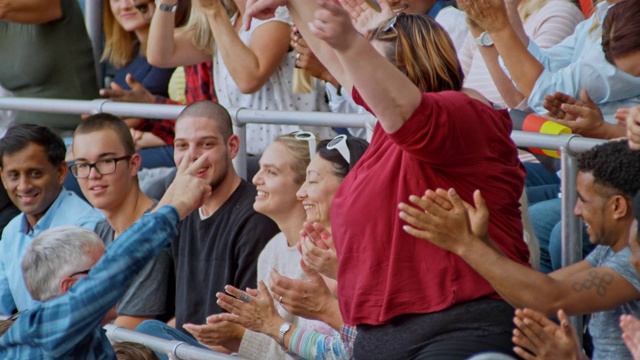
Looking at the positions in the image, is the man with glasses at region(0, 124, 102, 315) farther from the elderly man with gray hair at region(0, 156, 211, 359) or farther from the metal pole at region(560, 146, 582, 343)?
the metal pole at region(560, 146, 582, 343)

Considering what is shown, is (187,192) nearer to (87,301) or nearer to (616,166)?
(87,301)

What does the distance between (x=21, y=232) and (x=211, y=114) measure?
1112 mm

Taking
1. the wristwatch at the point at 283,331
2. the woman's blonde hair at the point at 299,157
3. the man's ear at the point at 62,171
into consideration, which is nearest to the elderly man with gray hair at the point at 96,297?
the wristwatch at the point at 283,331

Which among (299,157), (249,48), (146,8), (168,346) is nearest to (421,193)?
(168,346)

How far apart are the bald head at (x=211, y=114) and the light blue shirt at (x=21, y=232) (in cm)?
75

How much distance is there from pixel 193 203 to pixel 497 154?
0.82 meters

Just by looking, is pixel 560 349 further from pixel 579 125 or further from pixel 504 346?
pixel 579 125

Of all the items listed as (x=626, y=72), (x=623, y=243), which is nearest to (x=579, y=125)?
(x=626, y=72)

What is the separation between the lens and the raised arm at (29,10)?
5.38 meters

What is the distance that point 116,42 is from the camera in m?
5.77

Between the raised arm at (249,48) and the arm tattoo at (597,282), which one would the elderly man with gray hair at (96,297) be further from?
the raised arm at (249,48)

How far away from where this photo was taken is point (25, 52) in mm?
5578

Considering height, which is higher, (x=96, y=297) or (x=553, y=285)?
(x=96, y=297)

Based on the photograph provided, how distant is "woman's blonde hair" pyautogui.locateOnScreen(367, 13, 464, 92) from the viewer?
104 inches
